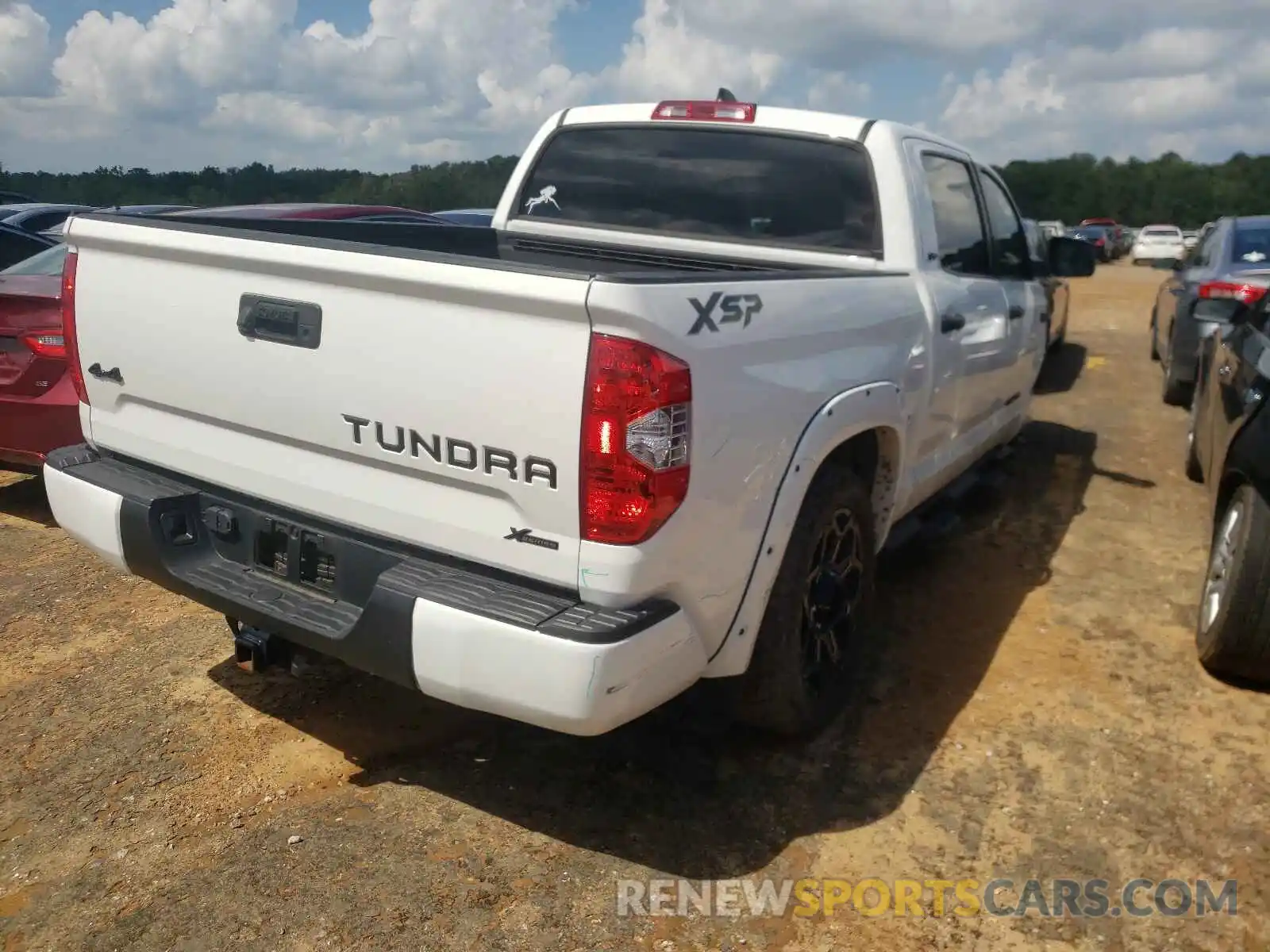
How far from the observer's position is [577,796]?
3104mm

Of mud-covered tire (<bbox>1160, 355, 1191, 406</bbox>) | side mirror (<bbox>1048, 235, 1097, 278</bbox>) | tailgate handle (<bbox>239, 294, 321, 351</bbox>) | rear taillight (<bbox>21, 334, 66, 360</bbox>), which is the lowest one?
mud-covered tire (<bbox>1160, 355, 1191, 406</bbox>)

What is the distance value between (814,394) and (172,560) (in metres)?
1.89

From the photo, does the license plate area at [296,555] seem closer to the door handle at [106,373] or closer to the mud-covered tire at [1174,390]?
the door handle at [106,373]

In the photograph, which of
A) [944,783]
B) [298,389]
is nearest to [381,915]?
[298,389]

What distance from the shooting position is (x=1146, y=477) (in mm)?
6688

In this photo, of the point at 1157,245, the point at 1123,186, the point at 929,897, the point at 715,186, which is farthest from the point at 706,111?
the point at 1123,186

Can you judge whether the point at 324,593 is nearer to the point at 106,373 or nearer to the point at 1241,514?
the point at 106,373

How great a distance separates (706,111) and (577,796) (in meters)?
2.75

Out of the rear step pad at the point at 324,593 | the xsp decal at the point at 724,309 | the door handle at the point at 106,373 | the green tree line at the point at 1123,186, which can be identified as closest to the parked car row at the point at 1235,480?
the xsp decal at the point at 724,309

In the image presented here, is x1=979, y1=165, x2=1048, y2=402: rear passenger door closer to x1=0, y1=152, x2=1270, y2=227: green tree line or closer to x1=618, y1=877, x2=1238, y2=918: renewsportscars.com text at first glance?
x1=618, y1=877, x2=1238, y2=918: renewsportscars.com text

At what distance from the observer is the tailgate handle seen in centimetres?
262

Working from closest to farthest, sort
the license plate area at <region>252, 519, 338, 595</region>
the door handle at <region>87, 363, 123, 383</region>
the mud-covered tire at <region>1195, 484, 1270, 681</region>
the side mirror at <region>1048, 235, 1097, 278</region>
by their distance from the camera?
1. the license plate area at <region>252, 519, 338, 595</region>
2. the door handle at <region>87, 363, 123, 383</region>
3. the mud-covered tire at <region>1195, 484, 1270, 681</region>
4. the side mirror at <region>1048, 235, 1097, 278</region>

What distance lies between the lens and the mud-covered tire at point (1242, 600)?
354cm

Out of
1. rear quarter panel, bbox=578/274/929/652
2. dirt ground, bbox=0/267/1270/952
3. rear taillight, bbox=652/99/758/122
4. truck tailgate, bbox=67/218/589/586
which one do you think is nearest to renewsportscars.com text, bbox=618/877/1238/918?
dirt ground, bbox=0/267/1270/952
